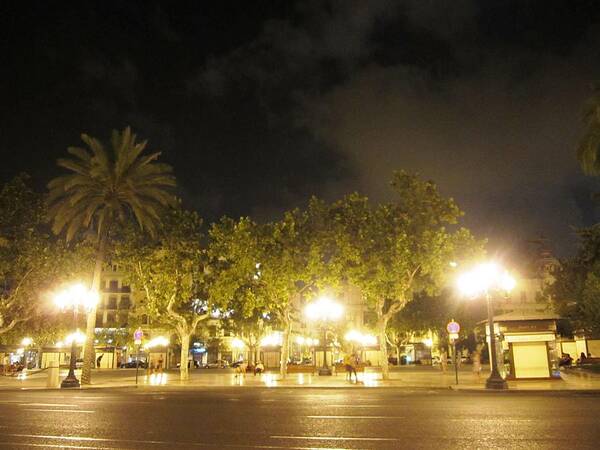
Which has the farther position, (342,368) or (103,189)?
(342,368)

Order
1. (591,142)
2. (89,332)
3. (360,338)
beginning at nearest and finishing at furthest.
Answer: (591,142) → (89,332) → (360,338)

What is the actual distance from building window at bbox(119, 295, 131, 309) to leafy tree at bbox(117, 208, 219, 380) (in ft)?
192

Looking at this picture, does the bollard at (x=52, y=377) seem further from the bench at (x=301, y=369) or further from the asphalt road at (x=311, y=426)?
the bench at (x=301, y=369)

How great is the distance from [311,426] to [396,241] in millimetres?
23626

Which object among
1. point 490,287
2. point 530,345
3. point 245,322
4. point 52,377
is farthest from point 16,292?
point 530,345

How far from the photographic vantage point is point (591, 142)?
27438mm

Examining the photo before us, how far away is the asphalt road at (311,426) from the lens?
10188 mm

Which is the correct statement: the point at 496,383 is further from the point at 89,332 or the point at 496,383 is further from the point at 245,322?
the point at 245,322

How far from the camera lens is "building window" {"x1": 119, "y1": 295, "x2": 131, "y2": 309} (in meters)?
94.7

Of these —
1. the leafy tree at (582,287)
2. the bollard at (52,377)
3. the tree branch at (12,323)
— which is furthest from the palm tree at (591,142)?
the tree branch at (12,323)

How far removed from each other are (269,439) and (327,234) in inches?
1085

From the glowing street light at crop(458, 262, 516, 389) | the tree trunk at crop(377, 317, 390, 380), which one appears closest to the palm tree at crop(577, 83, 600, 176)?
the glowing street light at crop(458, 262, 516, 389)

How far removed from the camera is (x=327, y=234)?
37938 millimetres

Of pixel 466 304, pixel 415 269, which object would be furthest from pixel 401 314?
pixel 415 269
